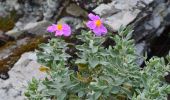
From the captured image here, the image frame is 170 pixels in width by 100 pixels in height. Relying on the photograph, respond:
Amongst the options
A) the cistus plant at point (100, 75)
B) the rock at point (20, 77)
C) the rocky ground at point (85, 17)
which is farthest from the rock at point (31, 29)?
the cistus plant at point (100, 75)

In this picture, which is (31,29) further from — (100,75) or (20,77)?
(100,75)

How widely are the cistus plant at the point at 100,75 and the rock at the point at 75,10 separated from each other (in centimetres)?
137

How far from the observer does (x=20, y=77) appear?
13.3 feet

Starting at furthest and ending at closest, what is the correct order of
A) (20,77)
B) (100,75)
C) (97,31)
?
(20,77), (100,75), (97,31)

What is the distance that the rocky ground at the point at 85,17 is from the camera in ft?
14.5

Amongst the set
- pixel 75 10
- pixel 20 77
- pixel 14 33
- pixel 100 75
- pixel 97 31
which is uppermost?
pixel 75 10

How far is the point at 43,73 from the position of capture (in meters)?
4.06

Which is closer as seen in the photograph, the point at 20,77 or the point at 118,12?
the point at 20,77

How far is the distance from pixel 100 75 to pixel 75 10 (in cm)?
155

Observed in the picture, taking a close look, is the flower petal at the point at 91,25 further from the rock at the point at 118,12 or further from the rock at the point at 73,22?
the rock at the point at 73,22

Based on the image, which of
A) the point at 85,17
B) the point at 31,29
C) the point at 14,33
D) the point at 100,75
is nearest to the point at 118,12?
the point at 85,17

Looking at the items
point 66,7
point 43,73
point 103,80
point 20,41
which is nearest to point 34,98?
point 103,80

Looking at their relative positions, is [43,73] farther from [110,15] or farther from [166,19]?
[166,19]

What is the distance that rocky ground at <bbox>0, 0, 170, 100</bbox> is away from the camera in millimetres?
4434
